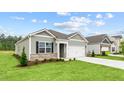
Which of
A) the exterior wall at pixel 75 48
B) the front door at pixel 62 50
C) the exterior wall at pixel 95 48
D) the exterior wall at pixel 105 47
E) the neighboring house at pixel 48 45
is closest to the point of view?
the neighboring house at pixel 48 45

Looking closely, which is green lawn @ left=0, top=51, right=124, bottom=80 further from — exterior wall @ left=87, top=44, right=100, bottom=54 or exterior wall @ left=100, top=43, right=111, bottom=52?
exterior wall @ left=100, top=43, right=111, bottom=52

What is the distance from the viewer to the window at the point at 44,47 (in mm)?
17548

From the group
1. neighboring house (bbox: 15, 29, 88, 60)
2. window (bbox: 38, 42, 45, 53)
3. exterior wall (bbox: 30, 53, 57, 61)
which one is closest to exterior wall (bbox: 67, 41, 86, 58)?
neighboring house (bbox: 15, 29, 88, 60)

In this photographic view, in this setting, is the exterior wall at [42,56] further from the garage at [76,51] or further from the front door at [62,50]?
the garage at [76,51]

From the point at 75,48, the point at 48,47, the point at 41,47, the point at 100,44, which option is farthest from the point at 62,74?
the point at 100,44

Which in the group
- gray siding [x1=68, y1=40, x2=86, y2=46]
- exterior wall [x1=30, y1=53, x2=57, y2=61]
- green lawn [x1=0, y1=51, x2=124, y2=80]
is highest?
gray siding [x1=68, y1=40, x2=86, y2=46]

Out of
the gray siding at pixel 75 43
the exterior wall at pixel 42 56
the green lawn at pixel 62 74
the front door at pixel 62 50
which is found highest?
the gray siding at pixel 75 43

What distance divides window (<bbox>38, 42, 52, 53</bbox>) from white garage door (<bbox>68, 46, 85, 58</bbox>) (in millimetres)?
4754

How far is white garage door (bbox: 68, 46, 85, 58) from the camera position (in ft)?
73.6

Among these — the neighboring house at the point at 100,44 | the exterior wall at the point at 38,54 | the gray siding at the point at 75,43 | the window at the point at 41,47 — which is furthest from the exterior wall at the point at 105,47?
the window at the point at 41,47

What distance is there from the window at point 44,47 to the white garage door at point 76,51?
4.75m
